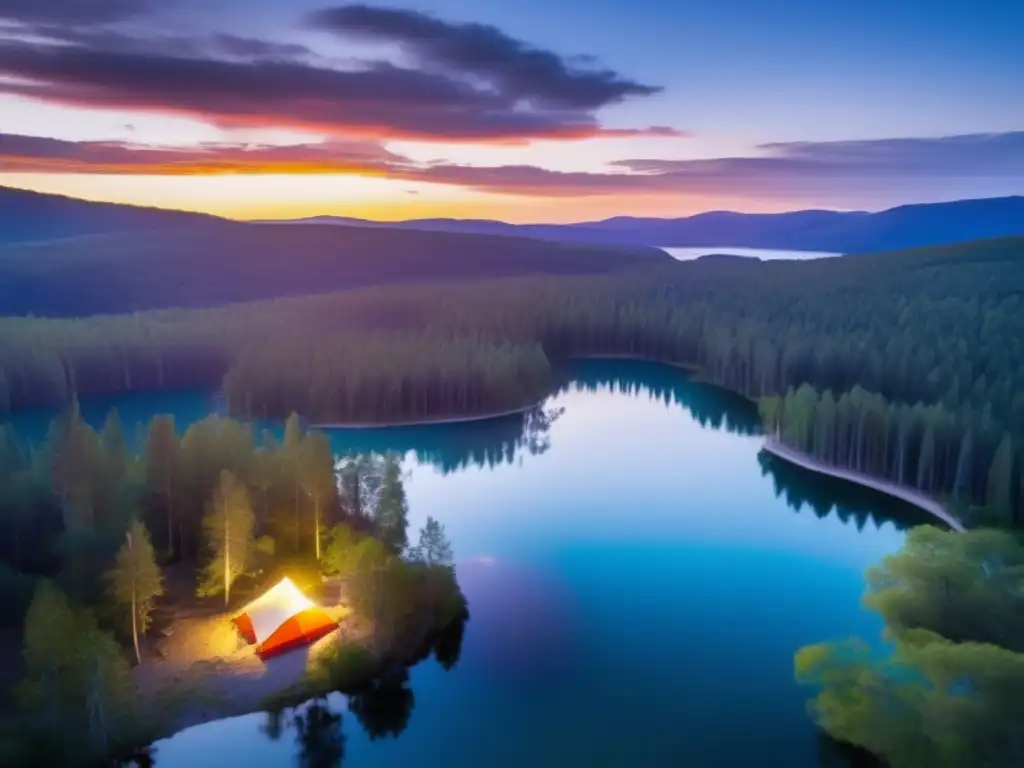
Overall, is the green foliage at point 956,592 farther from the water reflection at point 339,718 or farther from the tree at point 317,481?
the tree at point 317,481

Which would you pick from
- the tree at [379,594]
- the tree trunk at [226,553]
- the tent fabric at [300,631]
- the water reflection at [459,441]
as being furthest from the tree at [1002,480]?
the tree trunk at [226,553]

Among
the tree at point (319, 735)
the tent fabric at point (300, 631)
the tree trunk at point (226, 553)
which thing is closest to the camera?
the tree at point (319, 735)

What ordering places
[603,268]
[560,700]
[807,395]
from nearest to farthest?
[560,700] → [807,395] → [603,268]

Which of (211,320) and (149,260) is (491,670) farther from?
(149,260)

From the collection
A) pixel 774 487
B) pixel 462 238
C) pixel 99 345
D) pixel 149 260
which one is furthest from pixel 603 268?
pixel 774 487

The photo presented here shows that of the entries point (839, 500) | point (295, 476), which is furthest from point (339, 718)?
point (839, 500)

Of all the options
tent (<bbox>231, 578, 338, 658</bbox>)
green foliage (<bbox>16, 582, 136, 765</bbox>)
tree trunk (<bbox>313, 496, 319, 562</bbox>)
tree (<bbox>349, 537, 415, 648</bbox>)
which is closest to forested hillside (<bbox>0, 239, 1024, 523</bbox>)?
tree (<bbox>349, 537, 415, 648</bbox>)

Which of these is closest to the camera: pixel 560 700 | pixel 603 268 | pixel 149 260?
pixel 560 700
